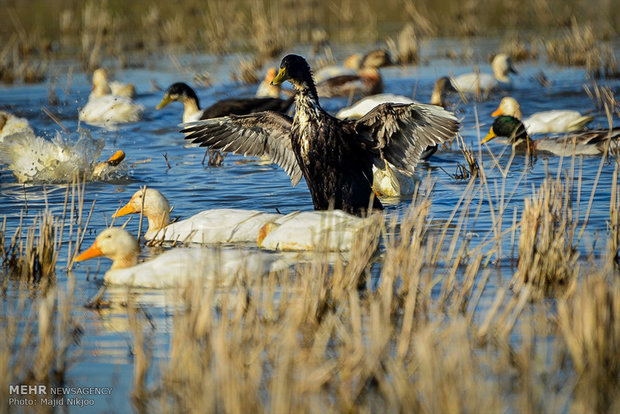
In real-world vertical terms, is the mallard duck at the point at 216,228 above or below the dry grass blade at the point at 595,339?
above

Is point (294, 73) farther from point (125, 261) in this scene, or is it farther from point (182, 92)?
point (182, 92)

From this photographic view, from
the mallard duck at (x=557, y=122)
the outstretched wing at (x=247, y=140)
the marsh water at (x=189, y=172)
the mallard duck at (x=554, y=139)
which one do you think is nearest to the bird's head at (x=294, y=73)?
the outstretched wing at (x=247, y=140)

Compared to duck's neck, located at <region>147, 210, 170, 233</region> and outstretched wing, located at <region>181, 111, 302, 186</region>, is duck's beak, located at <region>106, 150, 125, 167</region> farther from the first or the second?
duck's neck, located at <region>147, 210, 170, 233</region>

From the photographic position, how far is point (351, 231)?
20.8 ft

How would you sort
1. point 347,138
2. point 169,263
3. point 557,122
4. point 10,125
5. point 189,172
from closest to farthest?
point 169,263
point 347,138
point 189,172
point 10,125
point 557,122

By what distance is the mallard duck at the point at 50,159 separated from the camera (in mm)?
10055

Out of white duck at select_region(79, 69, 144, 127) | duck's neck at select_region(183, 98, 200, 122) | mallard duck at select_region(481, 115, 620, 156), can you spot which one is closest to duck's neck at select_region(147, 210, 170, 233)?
mallard duck at select_region(481, 115, 620, 156)

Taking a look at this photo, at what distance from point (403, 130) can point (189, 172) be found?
3749 mm

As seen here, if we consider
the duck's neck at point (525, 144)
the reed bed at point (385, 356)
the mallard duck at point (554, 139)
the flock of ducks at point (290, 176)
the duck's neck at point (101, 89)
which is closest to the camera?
the reed bed at point (385, 356)

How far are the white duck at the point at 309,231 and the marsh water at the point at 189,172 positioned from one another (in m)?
0.91

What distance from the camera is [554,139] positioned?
1148 centimetres

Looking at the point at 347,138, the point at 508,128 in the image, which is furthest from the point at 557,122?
the point at 347,138

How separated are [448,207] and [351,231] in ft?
7.08

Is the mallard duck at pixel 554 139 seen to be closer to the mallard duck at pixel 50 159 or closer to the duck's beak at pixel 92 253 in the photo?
the mallard duck at pixel 50 159
